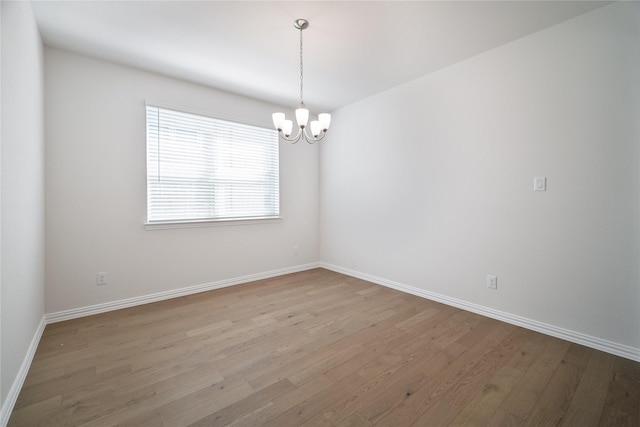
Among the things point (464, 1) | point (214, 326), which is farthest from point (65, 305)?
point (464, 1)

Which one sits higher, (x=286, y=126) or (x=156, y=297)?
(x=286, y=126)

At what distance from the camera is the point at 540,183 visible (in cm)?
241

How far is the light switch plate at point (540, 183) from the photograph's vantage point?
2.39 m

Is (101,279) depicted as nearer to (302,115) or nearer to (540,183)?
(302,115)

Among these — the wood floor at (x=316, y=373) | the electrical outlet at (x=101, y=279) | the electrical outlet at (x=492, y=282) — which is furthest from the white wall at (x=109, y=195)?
the electrical outlet at (x=492, y=282)

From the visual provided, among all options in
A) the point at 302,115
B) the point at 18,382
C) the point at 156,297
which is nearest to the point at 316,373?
the point at 18,382

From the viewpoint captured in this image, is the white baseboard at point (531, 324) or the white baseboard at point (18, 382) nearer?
the white baseboard at point (18, 382)

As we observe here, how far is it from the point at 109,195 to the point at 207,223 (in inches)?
41.3

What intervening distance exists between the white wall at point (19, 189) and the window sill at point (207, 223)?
0.95m

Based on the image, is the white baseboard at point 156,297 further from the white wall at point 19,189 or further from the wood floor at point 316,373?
the white wall at point 19,189

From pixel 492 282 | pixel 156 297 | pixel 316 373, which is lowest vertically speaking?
pixel 316 373

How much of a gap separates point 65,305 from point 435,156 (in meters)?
4.11

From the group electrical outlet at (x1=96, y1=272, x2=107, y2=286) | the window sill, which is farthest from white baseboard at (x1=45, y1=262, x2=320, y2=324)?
the window sill

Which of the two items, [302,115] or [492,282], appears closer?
[302,115]
